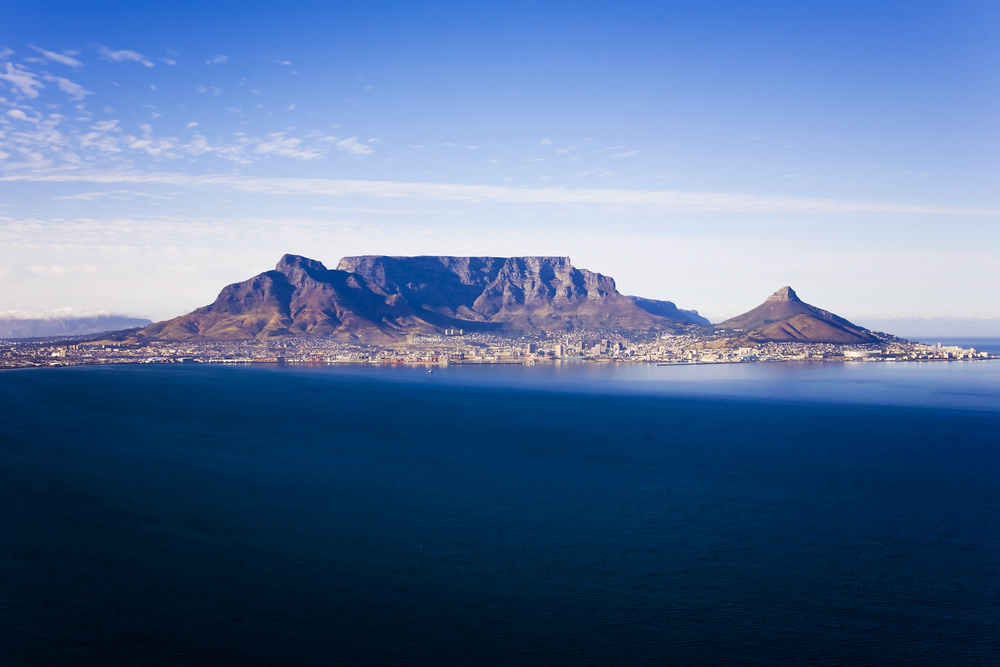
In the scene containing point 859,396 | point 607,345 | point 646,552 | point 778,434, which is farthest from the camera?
point 607,345

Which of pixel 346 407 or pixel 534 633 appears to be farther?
pixel 346 407

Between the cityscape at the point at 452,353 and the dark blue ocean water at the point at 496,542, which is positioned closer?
the dark blue ocean water at the point at 496,542

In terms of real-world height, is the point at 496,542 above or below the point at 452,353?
below

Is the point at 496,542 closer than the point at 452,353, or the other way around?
the point at 496,542

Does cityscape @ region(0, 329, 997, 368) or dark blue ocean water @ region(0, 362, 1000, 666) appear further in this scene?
cityscape @ region(0, 329, 997, 368)

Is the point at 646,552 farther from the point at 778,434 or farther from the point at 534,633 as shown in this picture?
the point at 778,434

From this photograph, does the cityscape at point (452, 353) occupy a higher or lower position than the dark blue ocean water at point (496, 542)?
higher

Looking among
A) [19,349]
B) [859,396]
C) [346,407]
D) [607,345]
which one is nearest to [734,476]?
[346,407]

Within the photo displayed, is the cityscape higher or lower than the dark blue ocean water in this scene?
higher
